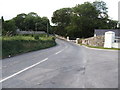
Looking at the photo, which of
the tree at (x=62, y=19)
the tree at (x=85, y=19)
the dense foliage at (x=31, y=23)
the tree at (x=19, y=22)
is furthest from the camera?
the tree at (x=19, y=22)

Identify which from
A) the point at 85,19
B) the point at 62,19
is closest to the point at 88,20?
the point at 85,19

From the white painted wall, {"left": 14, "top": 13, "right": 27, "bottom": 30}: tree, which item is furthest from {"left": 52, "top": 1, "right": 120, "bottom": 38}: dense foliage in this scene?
the white painted wall

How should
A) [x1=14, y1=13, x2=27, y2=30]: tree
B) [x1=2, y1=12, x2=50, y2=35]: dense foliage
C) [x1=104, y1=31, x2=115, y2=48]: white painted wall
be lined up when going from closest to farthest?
[x1=104, y1=31, x2=115, y2=48]: white painted wall → [x1=2, y1=12, x2=50, y2=35]: dense foliage → [x1=14, y1=13, x2=27, y2=30]: tree

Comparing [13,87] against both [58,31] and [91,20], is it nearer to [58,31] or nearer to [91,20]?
[91,20]

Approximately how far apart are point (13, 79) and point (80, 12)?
223 ft

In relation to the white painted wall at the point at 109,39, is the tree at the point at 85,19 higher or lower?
higher

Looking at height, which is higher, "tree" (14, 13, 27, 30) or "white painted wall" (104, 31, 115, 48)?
"tree" (14, 13, 27, 30)

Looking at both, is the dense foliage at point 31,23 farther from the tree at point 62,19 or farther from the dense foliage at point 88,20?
the dense foliage at point 88,20

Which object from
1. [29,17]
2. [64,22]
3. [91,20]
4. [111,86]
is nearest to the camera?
[111,86]

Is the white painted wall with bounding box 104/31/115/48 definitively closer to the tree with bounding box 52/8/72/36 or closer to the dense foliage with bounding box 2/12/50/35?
the tree with bounding box 52/8/72/36

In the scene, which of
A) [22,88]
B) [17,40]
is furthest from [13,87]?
[17,40]

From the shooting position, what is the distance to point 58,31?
90625mm

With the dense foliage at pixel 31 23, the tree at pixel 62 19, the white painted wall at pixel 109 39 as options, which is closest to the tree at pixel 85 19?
the tree at pixel 62 19

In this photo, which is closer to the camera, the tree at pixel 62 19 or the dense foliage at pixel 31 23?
the tree at pixel 62 19
